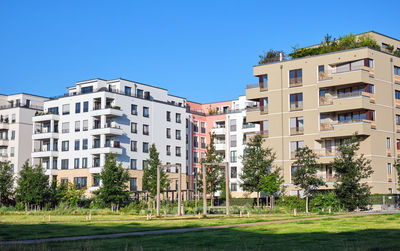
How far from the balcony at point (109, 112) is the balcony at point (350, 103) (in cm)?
3540

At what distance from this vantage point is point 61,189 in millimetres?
81125

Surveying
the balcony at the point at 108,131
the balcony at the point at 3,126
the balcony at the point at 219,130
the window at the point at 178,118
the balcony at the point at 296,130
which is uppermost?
the window at the point at 178,118

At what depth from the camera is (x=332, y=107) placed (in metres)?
70.2

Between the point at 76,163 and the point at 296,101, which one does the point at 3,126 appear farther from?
the point at 296,101

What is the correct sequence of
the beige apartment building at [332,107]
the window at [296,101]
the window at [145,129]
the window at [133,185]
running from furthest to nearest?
the window at [145,129] < the window at [133,185] < the window at [296,101] < the beige apartment building at [332,107]

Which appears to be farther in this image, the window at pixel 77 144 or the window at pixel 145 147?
the window at pixel 145 147

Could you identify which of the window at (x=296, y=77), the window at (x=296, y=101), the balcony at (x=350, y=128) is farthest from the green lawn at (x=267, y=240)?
the window at (x=296, y=77)

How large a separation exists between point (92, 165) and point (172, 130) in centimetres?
1796

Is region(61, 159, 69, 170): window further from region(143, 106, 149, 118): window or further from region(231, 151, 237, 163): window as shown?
region(231, 151, 237, 163): window

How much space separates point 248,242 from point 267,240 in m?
1.14

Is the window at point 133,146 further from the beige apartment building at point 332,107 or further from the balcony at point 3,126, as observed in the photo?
the balcony at point 3,126

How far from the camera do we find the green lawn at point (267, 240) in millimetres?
22344

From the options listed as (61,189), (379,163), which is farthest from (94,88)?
(379,163)

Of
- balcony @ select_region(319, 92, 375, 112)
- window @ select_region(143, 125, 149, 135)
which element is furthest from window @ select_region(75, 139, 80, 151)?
balcony @ select_region(319, 92, 375, 112)
